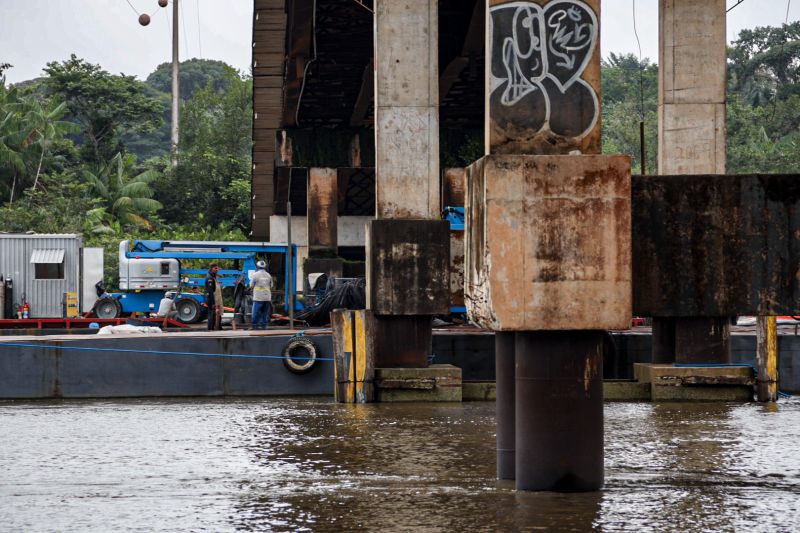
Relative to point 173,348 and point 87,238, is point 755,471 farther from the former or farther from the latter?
point 87,238

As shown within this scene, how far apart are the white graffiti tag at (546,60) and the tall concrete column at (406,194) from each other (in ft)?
32.4

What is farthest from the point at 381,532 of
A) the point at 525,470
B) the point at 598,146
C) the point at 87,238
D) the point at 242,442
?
the point at 87,238

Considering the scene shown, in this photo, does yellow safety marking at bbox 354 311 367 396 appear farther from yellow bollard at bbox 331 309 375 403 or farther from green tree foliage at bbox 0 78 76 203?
green tree foliage at bbox 0 78 76 203

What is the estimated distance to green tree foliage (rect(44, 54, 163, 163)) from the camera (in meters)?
68.4

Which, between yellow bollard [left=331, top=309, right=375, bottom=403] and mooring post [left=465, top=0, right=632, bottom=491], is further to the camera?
yellow bollard [left=331, top=309, right=375, bottom=403]

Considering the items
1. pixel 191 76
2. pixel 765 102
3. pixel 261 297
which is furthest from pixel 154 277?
pixel 191 76

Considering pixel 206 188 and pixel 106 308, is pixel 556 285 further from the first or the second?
pixel 206 188

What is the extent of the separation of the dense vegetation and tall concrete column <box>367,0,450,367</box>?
1068 inches

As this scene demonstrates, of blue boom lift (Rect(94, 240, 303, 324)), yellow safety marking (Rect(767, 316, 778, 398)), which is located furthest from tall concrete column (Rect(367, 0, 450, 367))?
blue boom lift (Rect(94, 240, 303, 324))

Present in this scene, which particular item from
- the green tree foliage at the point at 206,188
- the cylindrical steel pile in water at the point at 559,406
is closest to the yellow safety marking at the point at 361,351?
the cylindrical steel pile in water at the point at 559,406

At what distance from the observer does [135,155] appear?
210ft

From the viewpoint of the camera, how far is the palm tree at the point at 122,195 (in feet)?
197

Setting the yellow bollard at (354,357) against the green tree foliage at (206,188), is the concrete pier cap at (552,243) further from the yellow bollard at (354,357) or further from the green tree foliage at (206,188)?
the green tree foliage at (206,188)

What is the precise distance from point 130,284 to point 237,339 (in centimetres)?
1272
